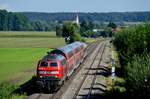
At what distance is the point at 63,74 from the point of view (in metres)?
40.0

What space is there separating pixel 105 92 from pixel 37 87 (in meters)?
6.02

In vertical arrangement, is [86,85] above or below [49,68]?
below

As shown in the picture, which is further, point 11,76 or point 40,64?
point 11,76

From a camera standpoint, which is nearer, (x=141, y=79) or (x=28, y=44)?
(x=141, y=79)

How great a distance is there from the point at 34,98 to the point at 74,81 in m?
12.9

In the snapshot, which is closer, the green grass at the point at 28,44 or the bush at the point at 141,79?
the bush at the point at 141,79

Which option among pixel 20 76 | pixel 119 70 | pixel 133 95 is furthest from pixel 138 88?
pixel 119 70

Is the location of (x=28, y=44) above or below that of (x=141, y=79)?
below

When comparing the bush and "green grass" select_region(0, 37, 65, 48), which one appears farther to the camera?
"green grass" select_region(0, 37, 65, 48)

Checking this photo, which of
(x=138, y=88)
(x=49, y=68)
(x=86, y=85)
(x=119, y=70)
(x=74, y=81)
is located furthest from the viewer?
(x=119, y=70)

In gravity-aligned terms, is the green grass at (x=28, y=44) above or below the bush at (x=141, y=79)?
below

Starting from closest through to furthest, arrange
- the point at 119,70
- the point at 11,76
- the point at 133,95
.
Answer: the point at 133,95 → the point at 11,76 → the point at 119,70

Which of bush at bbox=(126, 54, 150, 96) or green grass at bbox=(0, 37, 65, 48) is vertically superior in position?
bush at bbox=(126, 54, 150, 96)

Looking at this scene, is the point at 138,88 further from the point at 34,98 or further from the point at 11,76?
the point at 11,76
